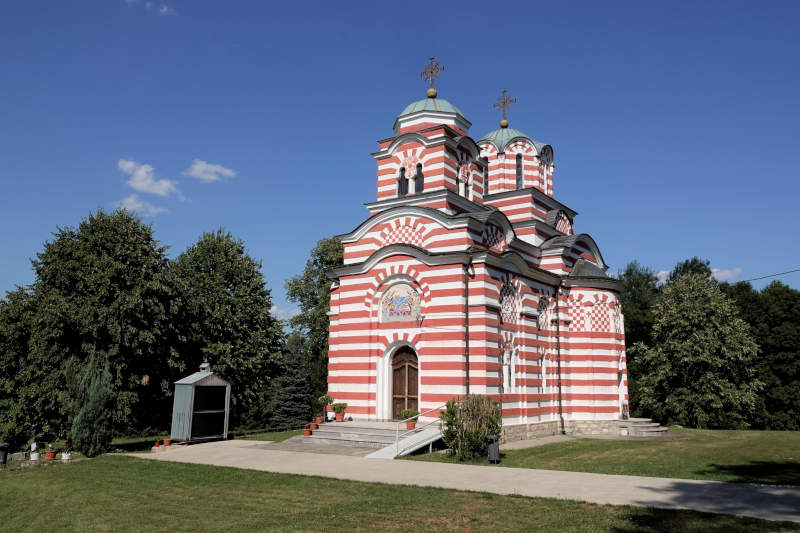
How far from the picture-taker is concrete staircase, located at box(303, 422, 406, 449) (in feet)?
60.2

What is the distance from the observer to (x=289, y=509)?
10.0 meters

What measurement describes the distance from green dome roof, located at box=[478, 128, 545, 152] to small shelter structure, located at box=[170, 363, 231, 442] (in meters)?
17.8

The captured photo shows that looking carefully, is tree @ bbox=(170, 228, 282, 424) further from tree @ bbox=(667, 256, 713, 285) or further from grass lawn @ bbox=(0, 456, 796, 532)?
tree @ bbox=(667, 256, 713, 285)

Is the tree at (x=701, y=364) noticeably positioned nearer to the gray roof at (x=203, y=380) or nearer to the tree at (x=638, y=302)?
the tree at (x=638, y=302)

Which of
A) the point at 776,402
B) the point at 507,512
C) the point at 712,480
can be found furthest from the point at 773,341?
the point at 507,512

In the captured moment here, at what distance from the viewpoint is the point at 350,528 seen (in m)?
8.69

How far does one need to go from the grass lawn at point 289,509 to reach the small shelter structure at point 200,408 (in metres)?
6.31

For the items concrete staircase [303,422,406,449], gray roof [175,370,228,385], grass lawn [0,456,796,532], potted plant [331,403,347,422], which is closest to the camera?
grass lawn [0,456,796,532]

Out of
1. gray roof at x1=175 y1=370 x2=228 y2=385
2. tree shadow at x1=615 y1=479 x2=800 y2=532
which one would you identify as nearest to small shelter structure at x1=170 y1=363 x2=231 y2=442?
gray roof at x1=175 y1=370 x2=228 y2=385

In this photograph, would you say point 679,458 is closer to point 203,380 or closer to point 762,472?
point 762,472

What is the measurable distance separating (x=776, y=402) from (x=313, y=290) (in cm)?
3053

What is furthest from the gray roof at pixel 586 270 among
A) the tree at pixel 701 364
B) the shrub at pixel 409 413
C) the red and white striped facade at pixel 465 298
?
the shrub at pixel 409 413

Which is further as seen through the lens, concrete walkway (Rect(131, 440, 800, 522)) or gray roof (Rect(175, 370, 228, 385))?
gray roof (Rect(175, 370, 228, 385))

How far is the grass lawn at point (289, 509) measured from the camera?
Result: 869 cm
